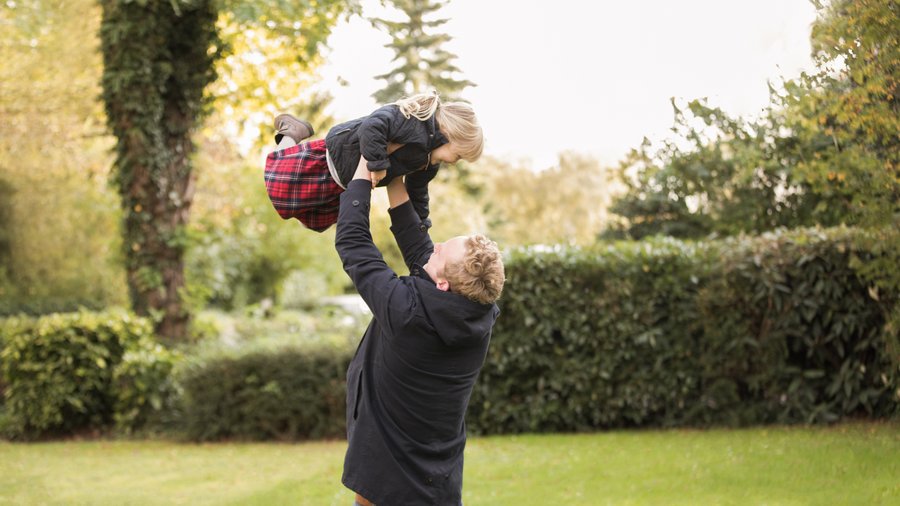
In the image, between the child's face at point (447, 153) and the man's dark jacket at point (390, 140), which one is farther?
the child's face at point (447, 153)

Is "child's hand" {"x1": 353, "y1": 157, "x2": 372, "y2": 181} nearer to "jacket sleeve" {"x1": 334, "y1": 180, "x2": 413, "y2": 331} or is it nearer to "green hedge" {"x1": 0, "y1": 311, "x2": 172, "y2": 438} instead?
"jacket sleeve" {"x1": 334, "y1": 180, "x2": 413, "y2": 331}

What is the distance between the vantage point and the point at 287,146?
13.2 feet

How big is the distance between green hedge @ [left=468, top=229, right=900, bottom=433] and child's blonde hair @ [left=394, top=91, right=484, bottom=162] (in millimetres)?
4758

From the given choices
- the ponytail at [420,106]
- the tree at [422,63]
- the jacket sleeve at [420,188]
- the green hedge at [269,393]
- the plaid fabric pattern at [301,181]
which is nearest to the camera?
the ponytail at [420,106]

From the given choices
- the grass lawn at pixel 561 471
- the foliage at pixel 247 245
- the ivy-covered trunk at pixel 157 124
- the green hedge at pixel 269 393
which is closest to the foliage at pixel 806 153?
the grass lawn at pixel 561 471

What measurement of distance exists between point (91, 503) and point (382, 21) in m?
6.32

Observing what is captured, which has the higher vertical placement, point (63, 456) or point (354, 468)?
point (354, 468)

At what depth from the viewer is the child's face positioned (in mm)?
3756

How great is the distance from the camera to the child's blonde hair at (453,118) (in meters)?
3.71

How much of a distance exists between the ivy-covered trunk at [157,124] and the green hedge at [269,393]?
5.19ft

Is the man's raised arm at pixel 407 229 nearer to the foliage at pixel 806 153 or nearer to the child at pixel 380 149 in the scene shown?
the child at pixel 380 149

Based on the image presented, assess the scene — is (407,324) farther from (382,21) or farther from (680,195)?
(680,195)

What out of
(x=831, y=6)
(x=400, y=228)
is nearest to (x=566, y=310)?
(x=831, y=6)

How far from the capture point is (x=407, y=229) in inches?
153
